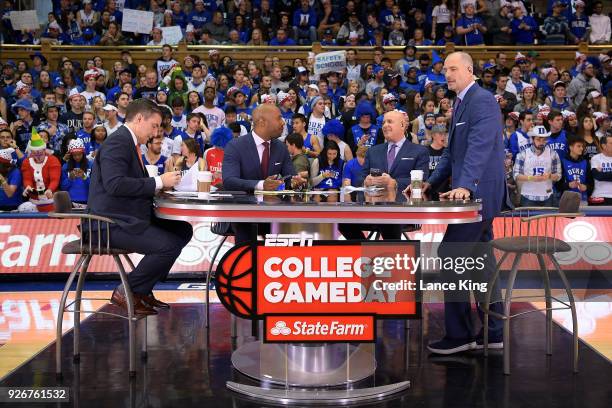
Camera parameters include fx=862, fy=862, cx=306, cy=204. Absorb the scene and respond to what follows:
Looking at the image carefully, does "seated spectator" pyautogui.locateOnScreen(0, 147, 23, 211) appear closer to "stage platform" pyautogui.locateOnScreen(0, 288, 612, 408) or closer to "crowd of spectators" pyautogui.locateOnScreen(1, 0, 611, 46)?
"stage platform" pyautogui.locateOnScreen(0, 288, 612, 408)

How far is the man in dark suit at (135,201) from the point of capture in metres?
5.19

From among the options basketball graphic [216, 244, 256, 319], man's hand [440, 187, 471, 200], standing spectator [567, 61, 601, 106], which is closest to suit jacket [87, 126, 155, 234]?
basketball graphic [216, 244, 256, 319]

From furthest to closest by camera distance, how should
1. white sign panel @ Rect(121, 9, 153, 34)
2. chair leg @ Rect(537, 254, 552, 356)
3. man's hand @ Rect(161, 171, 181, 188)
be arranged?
white sign panel @ Rect(121, 9, 153, 34)
chair leg @ Rect(537, 254, 552, 356)
man's hand @ Rect(161, 171, 181, 188)

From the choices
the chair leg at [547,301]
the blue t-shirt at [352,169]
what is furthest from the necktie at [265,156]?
the blue t-shirt at [352,169]

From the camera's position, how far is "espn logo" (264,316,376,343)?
4750 mm

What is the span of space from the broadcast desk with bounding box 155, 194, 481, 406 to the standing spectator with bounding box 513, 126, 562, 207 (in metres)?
5.21

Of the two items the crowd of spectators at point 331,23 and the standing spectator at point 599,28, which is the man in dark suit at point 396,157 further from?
the standing spectator at point 599,28

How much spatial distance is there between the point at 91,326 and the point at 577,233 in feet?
16.3

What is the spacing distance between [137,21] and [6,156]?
18.1ft

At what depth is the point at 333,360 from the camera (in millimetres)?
5156

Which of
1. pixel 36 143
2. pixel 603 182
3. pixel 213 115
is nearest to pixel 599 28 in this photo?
pixel 603 182

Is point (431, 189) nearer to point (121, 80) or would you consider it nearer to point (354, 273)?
point (354, 273)

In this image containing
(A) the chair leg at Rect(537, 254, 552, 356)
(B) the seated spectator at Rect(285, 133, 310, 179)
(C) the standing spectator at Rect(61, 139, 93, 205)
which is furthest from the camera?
(C) the standing spectator at Rect(61, 139, 93, 205)

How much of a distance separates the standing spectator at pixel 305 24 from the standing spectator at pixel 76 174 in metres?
6.60
